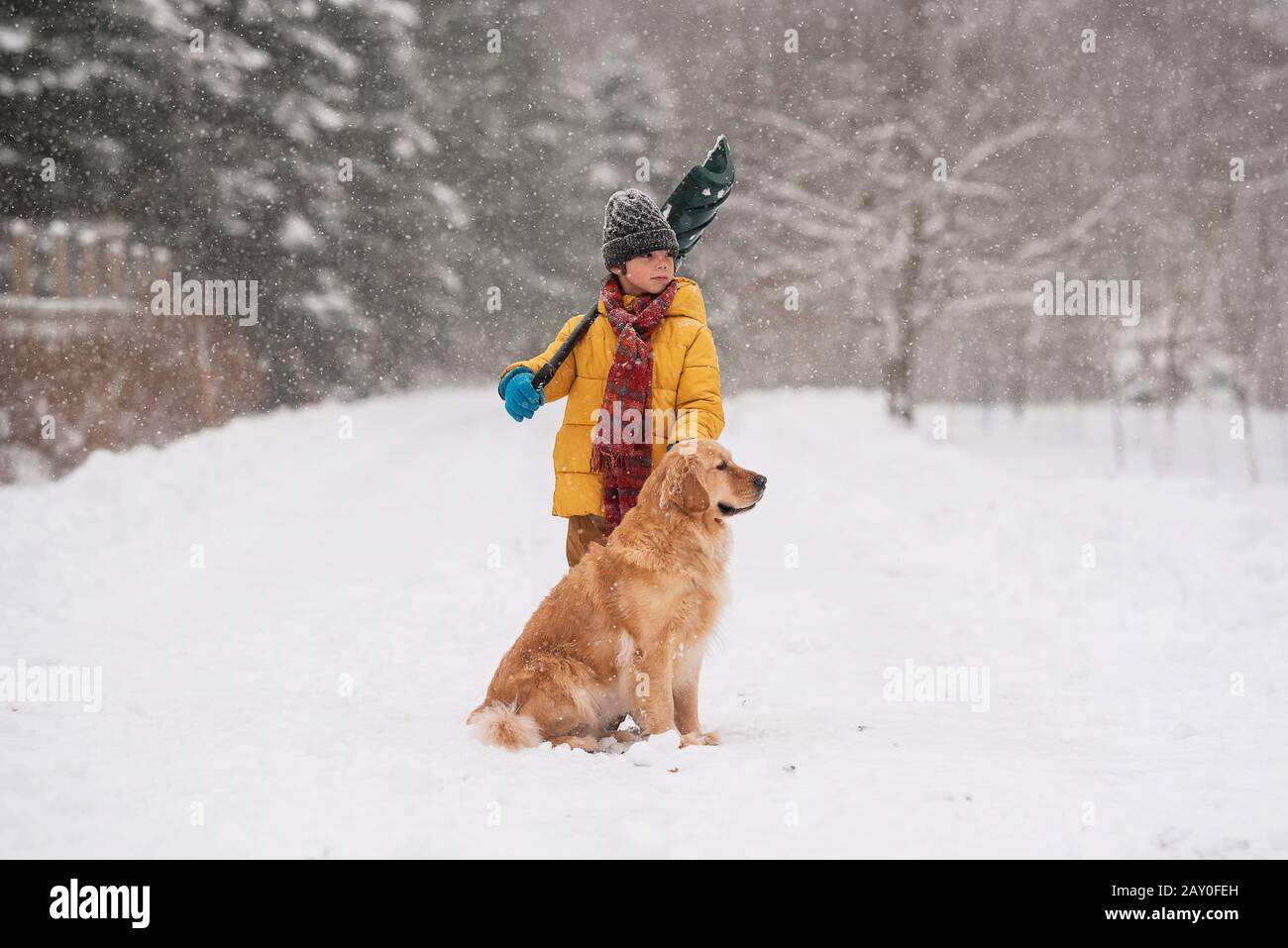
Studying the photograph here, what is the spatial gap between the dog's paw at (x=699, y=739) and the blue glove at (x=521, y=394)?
1640 mm

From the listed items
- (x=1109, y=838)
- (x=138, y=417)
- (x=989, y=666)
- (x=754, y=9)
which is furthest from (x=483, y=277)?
(x=1109, y=838)

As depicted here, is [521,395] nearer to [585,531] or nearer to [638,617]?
[585,531]

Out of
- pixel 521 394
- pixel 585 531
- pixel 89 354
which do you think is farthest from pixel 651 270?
pixel 89 354

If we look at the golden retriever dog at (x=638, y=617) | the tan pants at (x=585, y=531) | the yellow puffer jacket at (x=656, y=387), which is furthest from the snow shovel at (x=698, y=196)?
the golden retriever dog at (x=638, y=617)

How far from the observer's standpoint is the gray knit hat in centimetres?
454

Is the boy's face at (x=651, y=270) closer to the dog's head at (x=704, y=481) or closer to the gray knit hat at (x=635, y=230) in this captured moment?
the gray knit hat at (x=635, y=230)

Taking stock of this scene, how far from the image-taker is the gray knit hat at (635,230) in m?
4.54

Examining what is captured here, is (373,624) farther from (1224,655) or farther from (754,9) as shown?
(754,9)

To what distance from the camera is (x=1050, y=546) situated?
8.54 meters

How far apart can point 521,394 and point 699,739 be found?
1.79 metres

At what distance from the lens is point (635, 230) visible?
4547 millimetres

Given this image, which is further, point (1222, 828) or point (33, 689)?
point (33, 689)

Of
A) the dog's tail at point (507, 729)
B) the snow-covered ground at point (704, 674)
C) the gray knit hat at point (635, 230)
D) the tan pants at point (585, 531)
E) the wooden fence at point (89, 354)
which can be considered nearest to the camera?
the snow-covered ground at point (704, 674)

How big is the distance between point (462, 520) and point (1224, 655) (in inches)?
310
